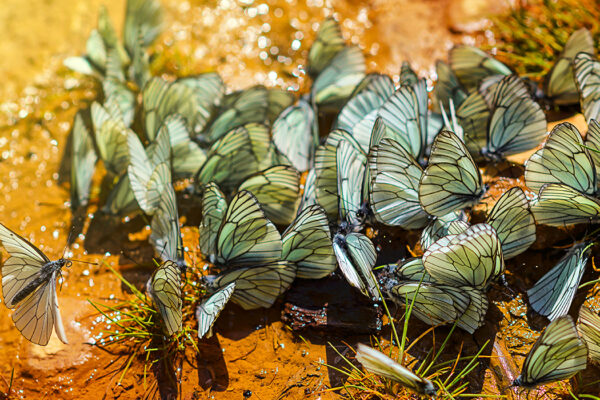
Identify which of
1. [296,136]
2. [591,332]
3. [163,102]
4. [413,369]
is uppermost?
[163,102]

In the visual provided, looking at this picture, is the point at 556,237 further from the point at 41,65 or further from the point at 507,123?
the point at 41,65

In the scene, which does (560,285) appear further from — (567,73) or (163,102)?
(163,102)

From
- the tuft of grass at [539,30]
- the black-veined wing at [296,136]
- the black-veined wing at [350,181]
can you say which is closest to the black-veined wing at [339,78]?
the black-veined wing at [296,136]

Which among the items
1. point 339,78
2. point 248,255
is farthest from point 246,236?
point 339,78

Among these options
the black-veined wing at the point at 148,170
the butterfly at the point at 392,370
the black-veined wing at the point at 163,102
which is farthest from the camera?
the black-veined wing at the point at 163,102

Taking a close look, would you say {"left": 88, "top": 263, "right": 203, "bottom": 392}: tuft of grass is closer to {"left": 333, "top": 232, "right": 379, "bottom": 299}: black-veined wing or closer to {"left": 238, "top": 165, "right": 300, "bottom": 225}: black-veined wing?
{"left": 238, "top": 165, "right": 300, "bottom": 225}: black-veined wing

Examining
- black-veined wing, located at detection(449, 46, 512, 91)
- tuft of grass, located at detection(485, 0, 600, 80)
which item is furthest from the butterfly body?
tuft of grass, located at detection(485, 0, 600, 80)

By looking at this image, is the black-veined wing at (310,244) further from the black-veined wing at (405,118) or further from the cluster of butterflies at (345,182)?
the black-veined wing at (405,118)
